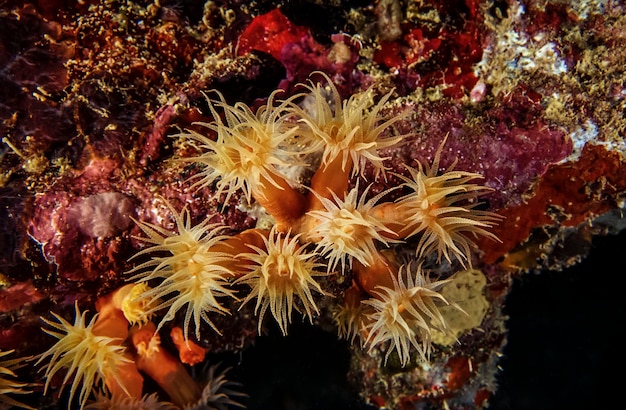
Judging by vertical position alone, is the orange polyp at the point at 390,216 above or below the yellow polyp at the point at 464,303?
above

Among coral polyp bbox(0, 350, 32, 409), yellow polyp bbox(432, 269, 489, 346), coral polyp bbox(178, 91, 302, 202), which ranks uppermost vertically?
coral polyp bbox(178, 91, 302, 202)

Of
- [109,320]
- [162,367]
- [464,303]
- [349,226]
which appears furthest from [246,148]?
[464,303]

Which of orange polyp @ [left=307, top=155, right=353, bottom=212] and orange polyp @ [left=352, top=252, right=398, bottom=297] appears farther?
orange polyp @ [left=352, top=252, right=398, bottom=297]

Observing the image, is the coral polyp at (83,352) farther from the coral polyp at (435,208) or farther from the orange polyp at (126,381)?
the coral polyp at (435,208)

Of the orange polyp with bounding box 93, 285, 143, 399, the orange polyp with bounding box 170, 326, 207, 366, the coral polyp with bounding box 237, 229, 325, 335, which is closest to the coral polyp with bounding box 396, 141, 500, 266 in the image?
the coral polyp with bounding box 237, 229, 325, 335

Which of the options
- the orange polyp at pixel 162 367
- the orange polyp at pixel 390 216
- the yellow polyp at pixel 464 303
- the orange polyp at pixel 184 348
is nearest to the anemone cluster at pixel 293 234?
the orange polyp at pixel 390 216

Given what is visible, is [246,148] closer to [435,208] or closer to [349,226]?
[349,226]

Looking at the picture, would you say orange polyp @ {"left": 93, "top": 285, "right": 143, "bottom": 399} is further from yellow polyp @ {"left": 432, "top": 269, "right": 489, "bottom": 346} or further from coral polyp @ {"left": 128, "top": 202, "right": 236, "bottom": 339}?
yellow polyp @ {"left": 432, "top": 269, "right": 489, "bottom": 346}

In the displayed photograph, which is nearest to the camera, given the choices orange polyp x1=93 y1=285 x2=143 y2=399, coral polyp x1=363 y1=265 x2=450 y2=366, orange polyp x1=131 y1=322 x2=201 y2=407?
coral polyp x1=363 y1=265 x2=450 y2=366
